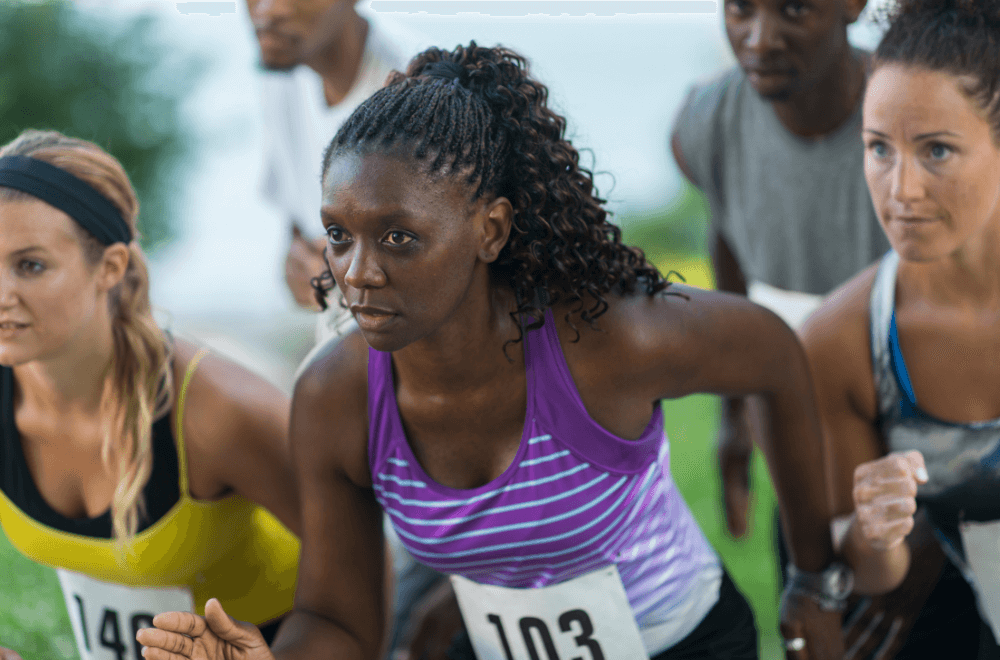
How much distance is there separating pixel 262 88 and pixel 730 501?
1815mm

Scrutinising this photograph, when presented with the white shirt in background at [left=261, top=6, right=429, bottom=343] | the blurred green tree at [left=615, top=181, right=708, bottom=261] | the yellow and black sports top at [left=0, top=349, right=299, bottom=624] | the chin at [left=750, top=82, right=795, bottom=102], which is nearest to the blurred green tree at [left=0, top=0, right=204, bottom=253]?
the blurred green tree at [left=615, top=181, right=708, bottom=261]

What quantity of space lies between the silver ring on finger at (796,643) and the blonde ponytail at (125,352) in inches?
48.4

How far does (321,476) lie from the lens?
1640 mm

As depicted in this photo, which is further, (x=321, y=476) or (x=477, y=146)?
(x=321, y=476)

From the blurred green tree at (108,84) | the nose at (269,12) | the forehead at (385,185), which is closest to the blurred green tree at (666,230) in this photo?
the blurred green tree at (108,84)

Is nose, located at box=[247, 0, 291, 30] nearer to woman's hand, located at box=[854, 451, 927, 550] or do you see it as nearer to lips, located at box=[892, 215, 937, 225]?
lips, located at box=[892, 215, 937, 225]

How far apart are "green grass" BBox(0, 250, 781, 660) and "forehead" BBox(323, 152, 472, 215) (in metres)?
1.90

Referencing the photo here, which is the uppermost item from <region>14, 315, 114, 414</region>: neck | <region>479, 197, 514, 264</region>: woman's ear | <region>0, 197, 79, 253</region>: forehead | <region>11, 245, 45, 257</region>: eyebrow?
<region>479, 197, 514, 264</region>: woman's ear

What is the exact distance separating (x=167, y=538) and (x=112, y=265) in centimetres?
52

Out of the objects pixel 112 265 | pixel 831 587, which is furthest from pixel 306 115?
pixel 831 587

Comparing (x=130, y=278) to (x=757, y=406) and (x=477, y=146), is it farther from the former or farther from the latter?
(x=757, y=406)

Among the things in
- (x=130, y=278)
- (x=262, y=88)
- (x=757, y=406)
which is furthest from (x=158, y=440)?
(x=262, y=88)

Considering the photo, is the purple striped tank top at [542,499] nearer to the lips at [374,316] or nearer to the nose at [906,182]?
the lips at [374,316]

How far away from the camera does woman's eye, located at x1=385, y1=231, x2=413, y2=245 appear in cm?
134
